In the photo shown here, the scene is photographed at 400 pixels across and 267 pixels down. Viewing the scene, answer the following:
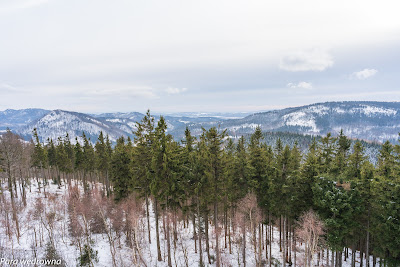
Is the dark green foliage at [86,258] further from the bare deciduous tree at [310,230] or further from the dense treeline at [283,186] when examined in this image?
the bare deciduous tree at [310,230]

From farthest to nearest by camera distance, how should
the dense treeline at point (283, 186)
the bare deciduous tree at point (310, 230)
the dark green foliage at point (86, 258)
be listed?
the dark green foliage at point (86, 258)
the dense treeline at point (283, 186)
the bare deciduous tree at point (310, 230)

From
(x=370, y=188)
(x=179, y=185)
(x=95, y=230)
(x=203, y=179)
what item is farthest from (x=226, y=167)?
(x=95, y=230)

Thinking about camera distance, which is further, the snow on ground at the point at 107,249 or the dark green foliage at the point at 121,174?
the dark green foliage at the point at 121,174

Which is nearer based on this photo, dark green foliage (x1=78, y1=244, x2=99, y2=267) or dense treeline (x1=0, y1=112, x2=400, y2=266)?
dense treeline (x1=0, y1=112, x2=400, y2=266)

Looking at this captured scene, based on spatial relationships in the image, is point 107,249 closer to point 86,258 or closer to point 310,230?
point 86,258

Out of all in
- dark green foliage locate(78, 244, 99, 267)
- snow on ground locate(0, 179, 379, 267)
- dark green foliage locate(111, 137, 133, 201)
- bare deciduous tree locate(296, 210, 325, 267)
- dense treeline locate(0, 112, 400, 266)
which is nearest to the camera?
bare deciduous tree locate(296, 210, 325, 267)

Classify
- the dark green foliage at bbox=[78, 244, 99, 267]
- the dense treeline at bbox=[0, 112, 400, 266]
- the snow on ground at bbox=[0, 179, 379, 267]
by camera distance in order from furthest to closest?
the snow on ground at bbox=[0, 179, 379, 267] < the dark green foliage at bbox=[78, 244, 99, 267] < the dense treeline at bbox=[0, 112, 400, 266]

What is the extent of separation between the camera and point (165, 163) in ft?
66.5

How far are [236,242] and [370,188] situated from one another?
18837mm

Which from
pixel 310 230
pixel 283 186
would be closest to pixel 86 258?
pixel 283 186

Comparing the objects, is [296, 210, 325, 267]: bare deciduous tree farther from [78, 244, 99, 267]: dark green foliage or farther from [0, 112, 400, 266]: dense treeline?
[78, 244, 99, 267]: dark green foliage

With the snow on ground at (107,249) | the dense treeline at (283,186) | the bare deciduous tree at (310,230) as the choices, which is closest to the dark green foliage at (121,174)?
the dense treeline at (283,186)

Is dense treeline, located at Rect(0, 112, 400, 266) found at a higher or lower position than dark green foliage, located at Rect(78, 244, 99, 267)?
higher

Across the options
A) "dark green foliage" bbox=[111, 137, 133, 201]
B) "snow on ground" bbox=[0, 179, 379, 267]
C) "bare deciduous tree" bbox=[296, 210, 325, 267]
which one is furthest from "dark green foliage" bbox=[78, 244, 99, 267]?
"bare deciduous tree" bbox=[296, 210, 325, 267]
